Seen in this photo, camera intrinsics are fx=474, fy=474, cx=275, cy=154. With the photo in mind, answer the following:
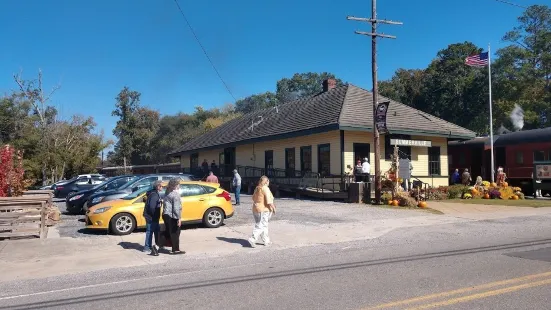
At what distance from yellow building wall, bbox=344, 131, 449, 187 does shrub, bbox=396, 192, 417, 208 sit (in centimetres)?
404

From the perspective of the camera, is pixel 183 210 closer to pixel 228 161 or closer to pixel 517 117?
pixel 228 161

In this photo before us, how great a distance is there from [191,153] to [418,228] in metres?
30.9

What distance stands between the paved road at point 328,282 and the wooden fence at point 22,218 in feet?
16.5

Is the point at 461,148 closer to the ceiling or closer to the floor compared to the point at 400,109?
closer to the floor

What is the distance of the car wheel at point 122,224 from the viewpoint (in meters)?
12.8

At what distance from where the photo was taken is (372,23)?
64.8 feet

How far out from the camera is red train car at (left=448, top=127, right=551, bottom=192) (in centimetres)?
2481

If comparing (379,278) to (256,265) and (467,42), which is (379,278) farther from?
(467,42)

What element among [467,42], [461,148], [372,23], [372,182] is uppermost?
[467,42]

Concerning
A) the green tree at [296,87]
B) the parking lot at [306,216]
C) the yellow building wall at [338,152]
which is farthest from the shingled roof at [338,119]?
the green tree at [296,87]

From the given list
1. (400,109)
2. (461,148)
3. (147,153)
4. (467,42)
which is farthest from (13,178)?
(147,153)

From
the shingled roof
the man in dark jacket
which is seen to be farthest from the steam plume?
the man in dark jacket

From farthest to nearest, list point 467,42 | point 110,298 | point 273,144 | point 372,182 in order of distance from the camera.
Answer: point 467,42
point 273,144
point 372,182
point 110,298

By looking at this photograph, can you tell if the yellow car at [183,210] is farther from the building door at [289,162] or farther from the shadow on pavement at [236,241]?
the building door at [289,162]
